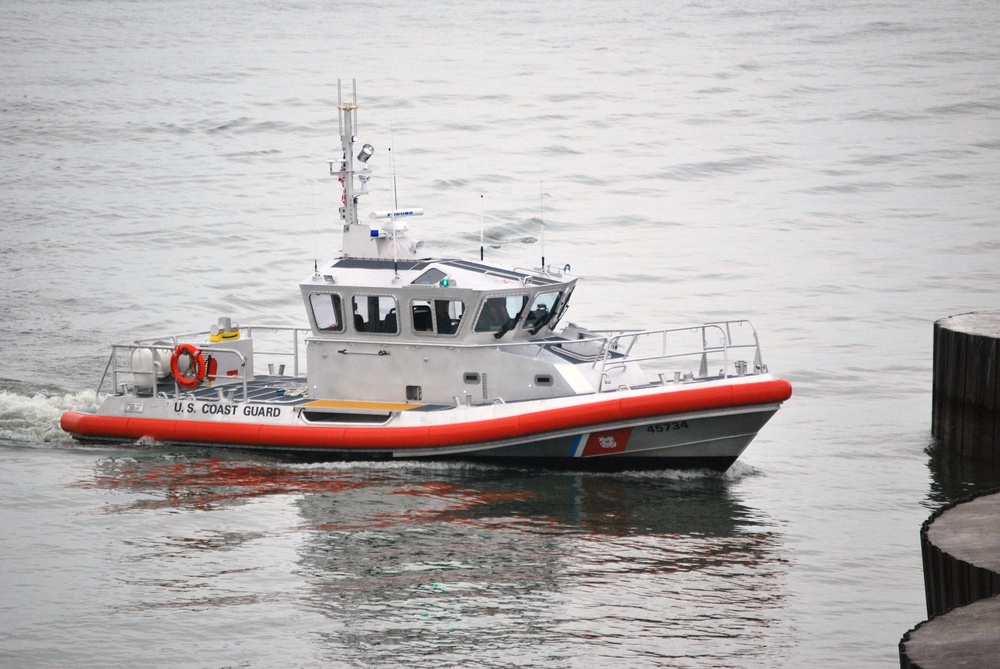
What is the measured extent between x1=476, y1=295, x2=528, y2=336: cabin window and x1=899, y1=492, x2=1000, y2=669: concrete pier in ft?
21.0

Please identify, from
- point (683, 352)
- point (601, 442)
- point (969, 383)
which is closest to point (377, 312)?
point (601, 442)

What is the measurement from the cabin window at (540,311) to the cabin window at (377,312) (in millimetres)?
1452

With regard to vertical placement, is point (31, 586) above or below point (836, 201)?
below

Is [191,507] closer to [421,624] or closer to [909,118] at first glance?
[421,624]

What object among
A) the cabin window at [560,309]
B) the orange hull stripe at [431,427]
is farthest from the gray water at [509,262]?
the cabin window at [560,309]

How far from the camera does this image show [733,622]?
11.4 metres

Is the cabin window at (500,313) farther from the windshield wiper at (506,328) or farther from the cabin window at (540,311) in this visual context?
the cabin window at (540,311)

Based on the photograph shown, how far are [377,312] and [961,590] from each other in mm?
8134

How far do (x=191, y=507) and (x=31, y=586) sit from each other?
7.58ft

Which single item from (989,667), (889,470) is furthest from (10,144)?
(989,667)

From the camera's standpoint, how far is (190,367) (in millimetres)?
16859

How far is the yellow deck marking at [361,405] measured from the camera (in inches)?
613

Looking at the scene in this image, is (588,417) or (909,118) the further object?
(909,118)

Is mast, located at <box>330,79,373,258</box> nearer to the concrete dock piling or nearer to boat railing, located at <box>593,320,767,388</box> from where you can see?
boat railing, located at <box>593,320,767,388</box>
